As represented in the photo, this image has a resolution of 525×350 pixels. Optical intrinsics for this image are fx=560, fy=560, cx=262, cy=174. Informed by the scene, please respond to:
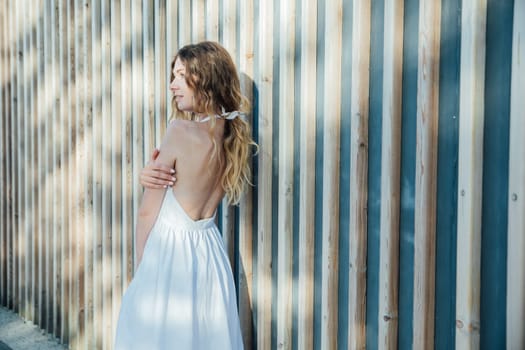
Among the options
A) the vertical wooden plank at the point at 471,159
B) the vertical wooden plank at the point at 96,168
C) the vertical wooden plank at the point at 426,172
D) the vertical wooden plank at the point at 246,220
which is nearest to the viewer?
the vertical wooden plank at the point at 471,159

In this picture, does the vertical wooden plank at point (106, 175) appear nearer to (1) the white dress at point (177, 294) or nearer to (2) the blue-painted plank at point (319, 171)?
(1) the white dress at point (177, 294)

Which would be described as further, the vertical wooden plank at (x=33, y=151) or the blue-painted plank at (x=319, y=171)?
the vertical wooden plank at (x=33, y=151)

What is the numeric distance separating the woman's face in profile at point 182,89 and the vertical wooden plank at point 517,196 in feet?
4.41

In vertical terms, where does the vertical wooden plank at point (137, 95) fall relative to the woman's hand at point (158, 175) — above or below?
above

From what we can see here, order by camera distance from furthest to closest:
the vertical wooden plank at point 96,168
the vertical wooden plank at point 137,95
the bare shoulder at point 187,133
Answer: the vertical wooden plank at point 96,168 → the vertical wooden plank at point 137,95 → the bare shoulder at point 187,133

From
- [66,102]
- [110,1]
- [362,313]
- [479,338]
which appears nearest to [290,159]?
[362,313]

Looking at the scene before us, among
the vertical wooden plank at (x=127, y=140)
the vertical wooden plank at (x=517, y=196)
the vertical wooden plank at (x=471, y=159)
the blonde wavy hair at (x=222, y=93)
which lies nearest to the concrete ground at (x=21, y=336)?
the vertical wooden plank at (x=127, y=140)

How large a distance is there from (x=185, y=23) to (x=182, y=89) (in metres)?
0.76

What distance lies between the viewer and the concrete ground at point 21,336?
4.16 metres

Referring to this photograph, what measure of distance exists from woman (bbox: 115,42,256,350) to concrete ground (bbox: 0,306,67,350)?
2.00m

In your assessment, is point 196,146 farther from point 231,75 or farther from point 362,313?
point 362,313

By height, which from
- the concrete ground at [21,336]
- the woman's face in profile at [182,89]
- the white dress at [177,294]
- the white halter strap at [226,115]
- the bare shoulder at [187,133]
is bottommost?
the concrete ground at [21,336]

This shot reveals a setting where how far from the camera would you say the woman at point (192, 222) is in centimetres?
239

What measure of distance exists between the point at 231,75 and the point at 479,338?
1479mm
